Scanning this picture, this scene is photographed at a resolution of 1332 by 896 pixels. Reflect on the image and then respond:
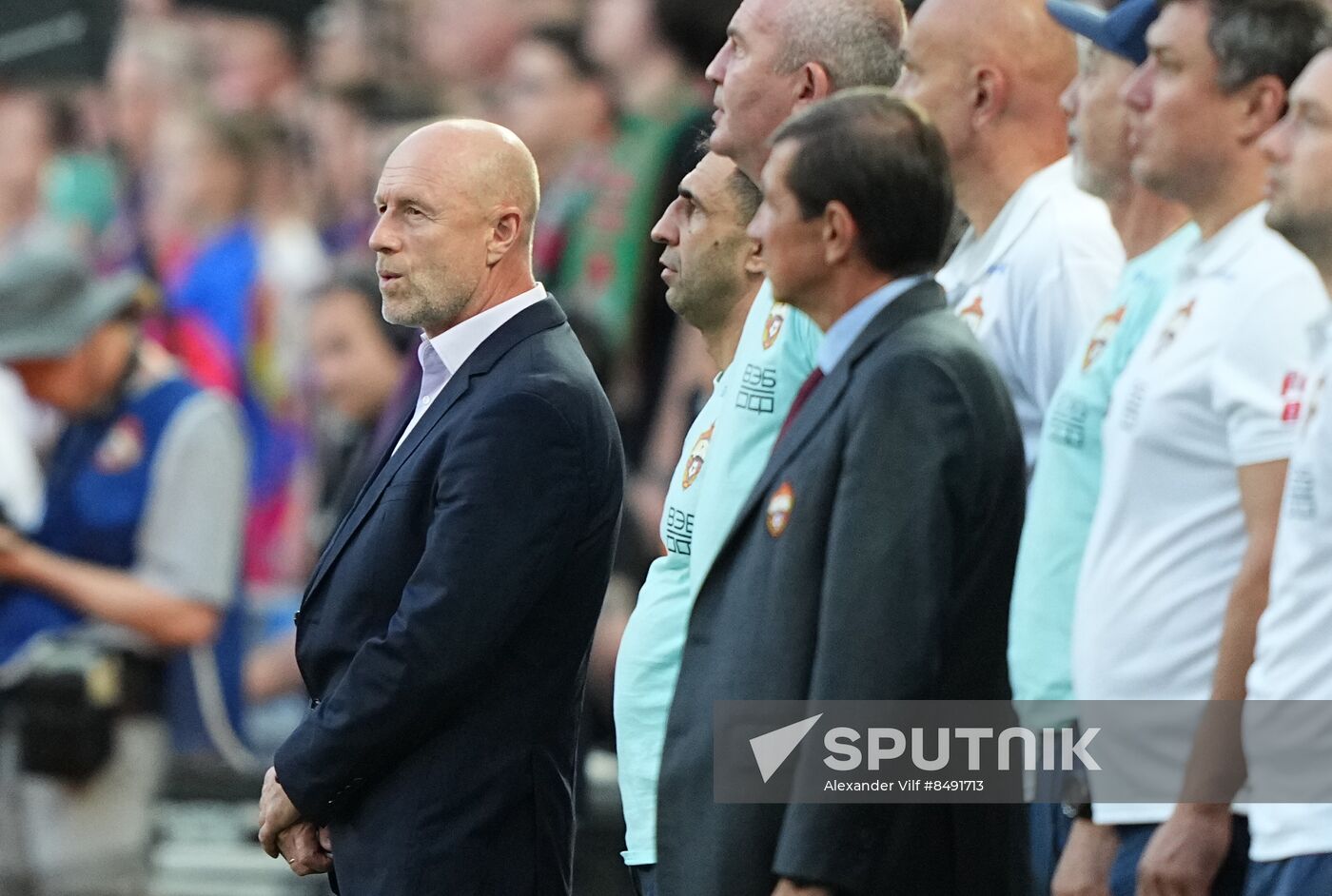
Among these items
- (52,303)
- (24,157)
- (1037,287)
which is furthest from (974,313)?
(24,157)

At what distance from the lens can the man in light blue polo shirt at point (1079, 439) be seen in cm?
370

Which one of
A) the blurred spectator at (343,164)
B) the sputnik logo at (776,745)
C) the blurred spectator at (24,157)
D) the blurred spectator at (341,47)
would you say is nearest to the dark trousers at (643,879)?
the sputnik logo at (776,745)

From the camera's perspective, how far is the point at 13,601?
673 centimetres

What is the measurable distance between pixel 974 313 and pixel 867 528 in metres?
1.09

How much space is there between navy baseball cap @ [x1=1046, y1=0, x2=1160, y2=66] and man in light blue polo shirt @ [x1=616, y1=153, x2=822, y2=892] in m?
0.62

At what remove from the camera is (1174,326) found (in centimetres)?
348

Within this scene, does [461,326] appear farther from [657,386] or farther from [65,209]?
[65,209]

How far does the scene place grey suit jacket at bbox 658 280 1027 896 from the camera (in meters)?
3.06

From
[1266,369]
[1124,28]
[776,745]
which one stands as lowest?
[776,745]

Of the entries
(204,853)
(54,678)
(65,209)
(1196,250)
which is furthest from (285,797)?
(65,209)

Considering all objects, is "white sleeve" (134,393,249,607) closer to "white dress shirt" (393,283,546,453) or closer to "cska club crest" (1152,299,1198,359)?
"white dress shirt" (393,283,546,453)

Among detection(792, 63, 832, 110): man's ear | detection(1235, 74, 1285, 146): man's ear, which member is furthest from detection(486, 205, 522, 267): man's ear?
detection(1235, 74, 1285, 146): man's ear

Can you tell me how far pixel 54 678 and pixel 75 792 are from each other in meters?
0.37

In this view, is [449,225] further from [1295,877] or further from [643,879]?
[1295,877]
